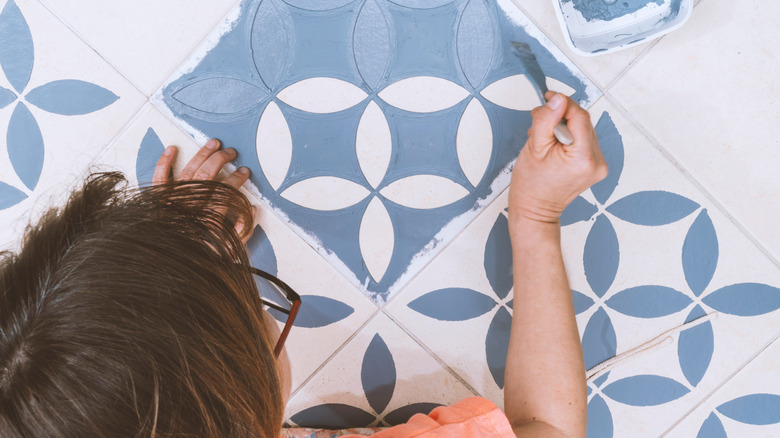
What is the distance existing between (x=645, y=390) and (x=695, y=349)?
9 centimetres

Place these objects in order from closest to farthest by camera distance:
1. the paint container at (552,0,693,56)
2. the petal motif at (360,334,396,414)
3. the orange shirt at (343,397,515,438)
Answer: the orange shirt at (343,397,515,438)
the paint container at (552,0,693,56)
the petal motif at (360,334,396,414)

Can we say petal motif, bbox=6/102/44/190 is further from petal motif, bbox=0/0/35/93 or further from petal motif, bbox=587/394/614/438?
petal motif, bbox=587/394/614/438

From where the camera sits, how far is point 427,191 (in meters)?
0.70

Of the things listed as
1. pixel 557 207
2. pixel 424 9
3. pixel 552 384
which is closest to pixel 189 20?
pixel 424 9

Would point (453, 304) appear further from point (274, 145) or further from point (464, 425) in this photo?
point (274, 145)

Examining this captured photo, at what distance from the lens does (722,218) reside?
0.69 meters

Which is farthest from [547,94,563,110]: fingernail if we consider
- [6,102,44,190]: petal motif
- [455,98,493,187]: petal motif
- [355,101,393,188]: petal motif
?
[6,102,44,190]: petal motif

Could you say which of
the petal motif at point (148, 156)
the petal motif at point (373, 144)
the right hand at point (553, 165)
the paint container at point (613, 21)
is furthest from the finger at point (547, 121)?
the petal motif at point (148, 156)

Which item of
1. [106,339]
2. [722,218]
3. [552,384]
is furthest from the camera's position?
[722,218]

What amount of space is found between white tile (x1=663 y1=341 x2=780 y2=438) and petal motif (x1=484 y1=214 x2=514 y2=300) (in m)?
0.33

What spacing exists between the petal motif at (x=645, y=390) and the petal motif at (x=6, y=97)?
98 centimetres

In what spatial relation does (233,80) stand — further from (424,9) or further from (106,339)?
(106,339)

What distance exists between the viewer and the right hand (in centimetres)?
59

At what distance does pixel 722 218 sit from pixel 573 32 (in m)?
0.34
